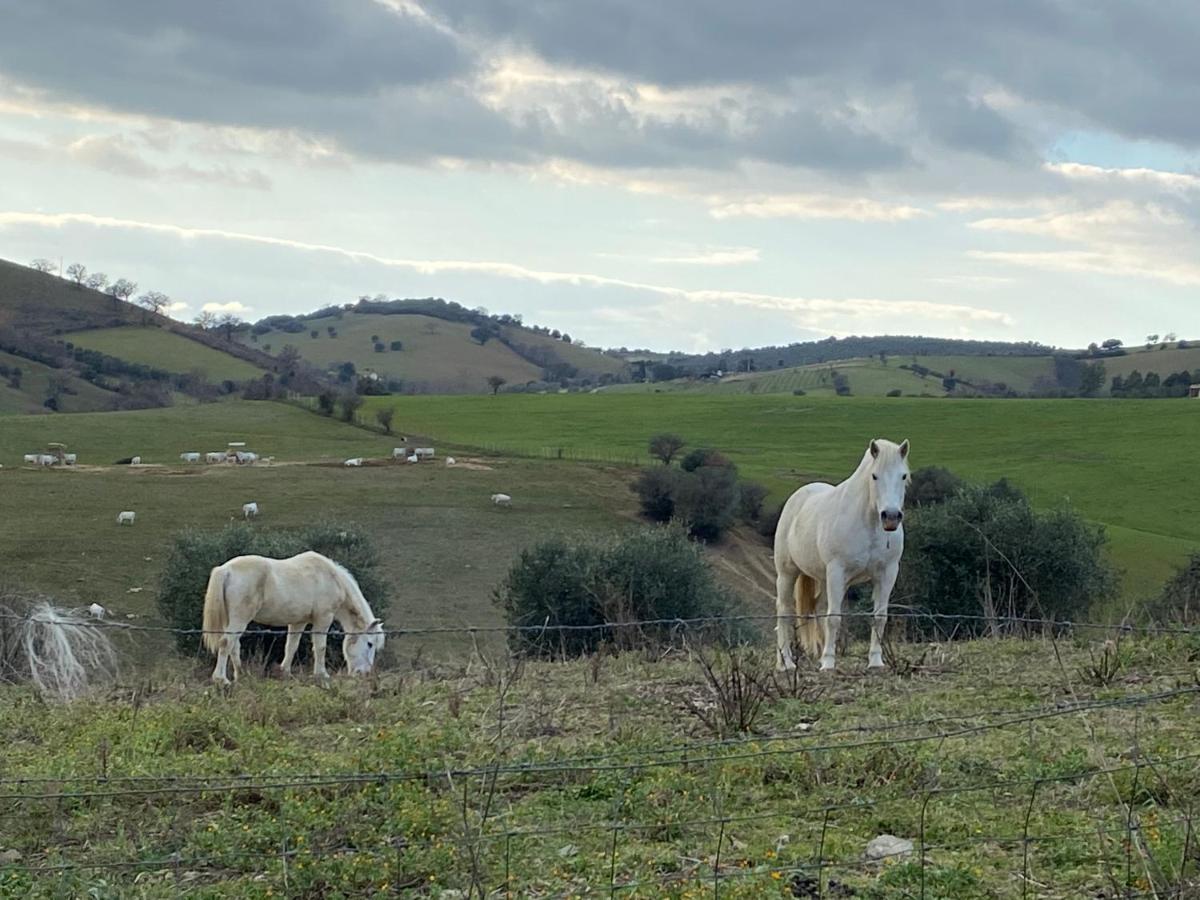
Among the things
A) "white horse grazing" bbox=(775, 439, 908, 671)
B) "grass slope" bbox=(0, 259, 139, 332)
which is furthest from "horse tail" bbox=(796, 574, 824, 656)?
"grass slope" bbox=(0, 259, 139, 332)

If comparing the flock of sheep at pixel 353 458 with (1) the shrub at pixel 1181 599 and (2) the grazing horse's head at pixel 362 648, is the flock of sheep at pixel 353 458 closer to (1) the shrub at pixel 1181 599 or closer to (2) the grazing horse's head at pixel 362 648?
(1) the shrub at pixel 1181 599

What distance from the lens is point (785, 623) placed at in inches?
477

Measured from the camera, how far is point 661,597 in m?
28.0

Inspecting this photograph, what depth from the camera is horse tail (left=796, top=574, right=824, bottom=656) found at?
12.0 m

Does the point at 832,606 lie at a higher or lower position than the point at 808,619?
higher

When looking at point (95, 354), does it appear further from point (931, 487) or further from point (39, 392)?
point (931, 487)

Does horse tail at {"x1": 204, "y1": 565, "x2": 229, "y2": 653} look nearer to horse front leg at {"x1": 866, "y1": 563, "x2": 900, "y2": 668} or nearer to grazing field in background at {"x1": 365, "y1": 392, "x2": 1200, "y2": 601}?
horse front leg at {"x1": 866, "y1": 563, "x2": 900, "y2": 668}

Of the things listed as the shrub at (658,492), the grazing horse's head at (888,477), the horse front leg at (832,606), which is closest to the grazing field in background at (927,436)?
the shrub at (658,492)

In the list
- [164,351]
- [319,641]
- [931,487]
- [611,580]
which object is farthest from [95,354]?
[319,641]

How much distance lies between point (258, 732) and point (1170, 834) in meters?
5.60

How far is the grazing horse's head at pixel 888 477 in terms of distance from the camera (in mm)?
10945

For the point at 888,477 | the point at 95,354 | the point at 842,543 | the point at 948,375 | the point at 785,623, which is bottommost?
the point at 95,354

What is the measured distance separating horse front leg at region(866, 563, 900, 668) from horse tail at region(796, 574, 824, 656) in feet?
2.05

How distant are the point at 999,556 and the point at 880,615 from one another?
52.8 feet
